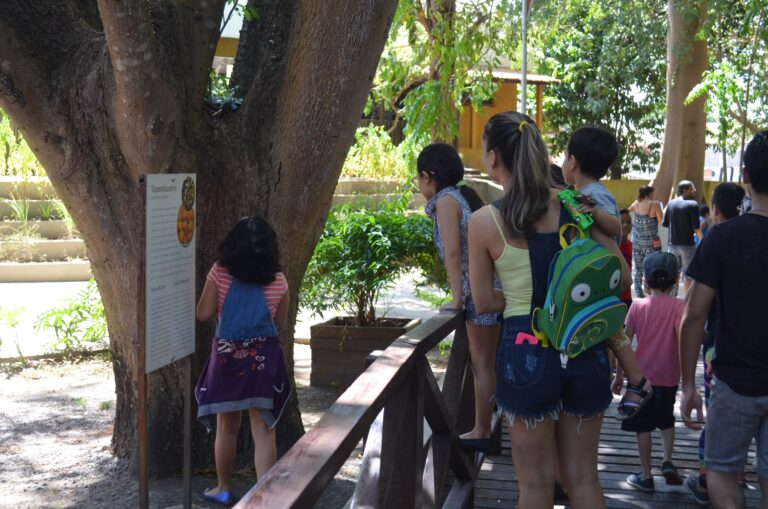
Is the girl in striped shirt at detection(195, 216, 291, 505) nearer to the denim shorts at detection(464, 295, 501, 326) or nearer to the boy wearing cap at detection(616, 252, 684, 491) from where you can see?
the denim shorts at detection(464, 295, 501, 326)

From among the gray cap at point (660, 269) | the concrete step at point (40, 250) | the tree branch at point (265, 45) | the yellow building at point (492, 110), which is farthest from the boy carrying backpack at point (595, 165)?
the yellow building at point (492, 110)

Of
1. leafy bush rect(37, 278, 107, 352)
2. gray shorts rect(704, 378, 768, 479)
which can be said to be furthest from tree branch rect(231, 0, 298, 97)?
leafy bush rect(37, 278, 107, 352)

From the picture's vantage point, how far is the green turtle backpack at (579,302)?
3.37 metres

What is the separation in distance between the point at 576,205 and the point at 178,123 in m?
2.80

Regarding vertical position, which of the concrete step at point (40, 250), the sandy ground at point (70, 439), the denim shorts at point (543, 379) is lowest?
the sandy ground at point (70, 439)

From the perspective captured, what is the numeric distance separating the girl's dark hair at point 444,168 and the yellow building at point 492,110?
2269cm

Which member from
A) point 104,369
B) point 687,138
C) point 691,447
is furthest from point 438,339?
point 687,138

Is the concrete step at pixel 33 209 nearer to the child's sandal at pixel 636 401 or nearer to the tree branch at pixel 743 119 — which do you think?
the child's sandal at pixel 636 401

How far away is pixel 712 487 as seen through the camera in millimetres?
3760

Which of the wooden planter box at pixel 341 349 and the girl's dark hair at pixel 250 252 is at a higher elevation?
the girl's dark hair at pixel 250 252

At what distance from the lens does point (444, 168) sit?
5.10m

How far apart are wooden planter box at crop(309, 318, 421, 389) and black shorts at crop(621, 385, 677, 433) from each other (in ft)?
12.7

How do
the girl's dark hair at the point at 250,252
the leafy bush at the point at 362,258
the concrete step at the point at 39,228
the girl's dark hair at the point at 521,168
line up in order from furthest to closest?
the concrete step at the point at 39,228 → the leafy bush at the point at 362,258 → the girl's dark hair at the point at 250,252 → the girl's dark hair at the point at 521,168

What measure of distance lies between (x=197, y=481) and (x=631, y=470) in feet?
9.09
